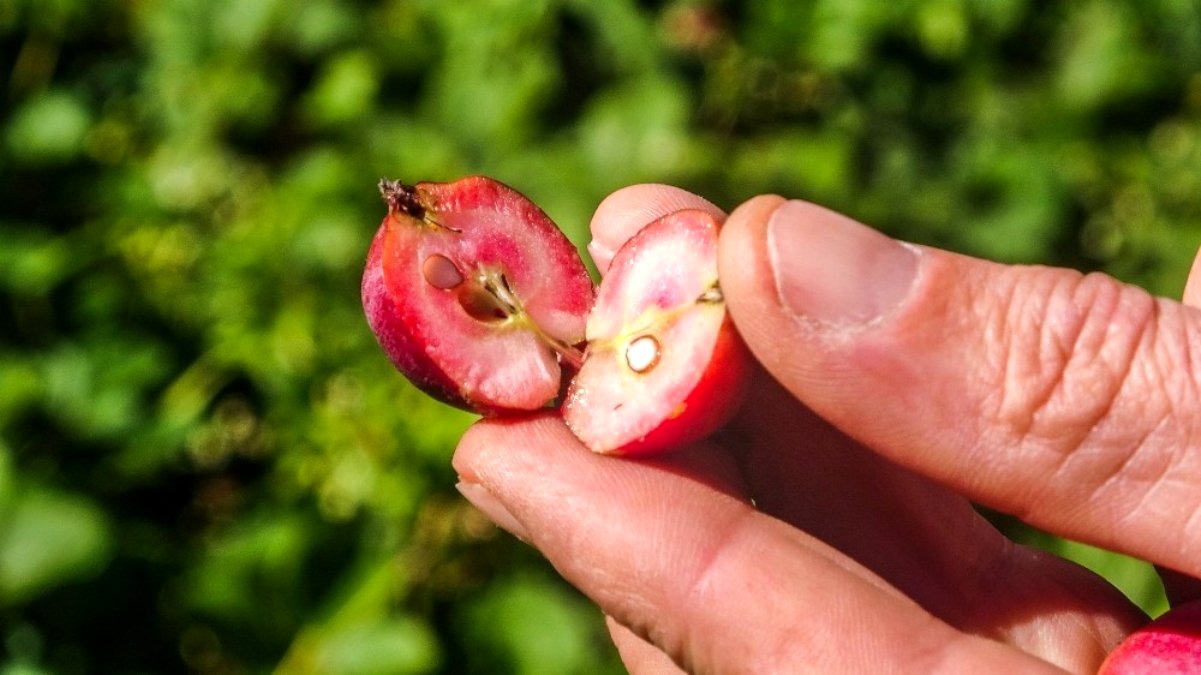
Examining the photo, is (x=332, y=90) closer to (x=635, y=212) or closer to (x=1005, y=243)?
(x=635, y=212)

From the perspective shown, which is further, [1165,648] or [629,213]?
[629,213]

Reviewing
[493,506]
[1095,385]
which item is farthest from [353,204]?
[1095,385]

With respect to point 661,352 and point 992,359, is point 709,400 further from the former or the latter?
point 992,359

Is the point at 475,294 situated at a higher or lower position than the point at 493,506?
higher

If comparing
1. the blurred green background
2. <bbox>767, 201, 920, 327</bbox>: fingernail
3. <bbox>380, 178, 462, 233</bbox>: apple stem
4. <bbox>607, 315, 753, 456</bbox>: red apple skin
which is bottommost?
the blurred green background

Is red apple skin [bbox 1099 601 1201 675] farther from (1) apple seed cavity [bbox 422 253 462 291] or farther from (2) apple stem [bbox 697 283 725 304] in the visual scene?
(1) apple seed cavity [bbox 422 253 462 291]

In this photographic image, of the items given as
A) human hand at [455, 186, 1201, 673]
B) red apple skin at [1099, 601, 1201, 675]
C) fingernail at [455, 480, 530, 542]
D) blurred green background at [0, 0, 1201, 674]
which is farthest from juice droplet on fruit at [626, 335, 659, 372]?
blurred green background at [0, 0, 1201, 674]

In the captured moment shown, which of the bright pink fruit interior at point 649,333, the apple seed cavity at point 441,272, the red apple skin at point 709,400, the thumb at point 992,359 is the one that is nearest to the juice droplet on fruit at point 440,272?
the apple seed cavity at point 441,272
